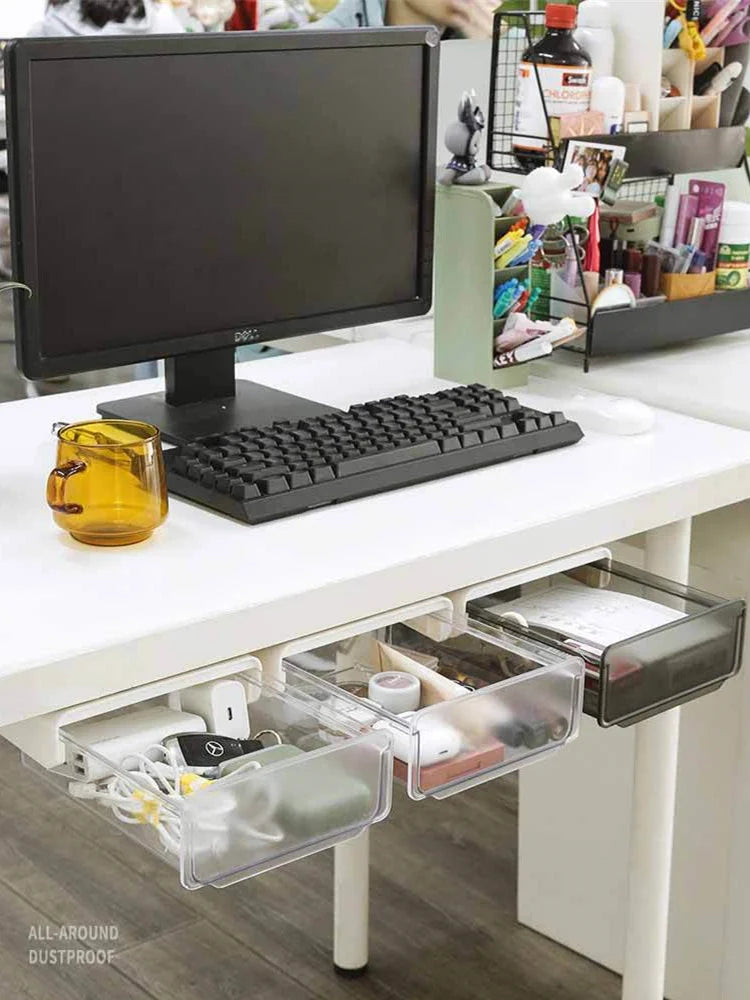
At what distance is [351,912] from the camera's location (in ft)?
6.73

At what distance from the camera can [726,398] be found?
5.82 feet

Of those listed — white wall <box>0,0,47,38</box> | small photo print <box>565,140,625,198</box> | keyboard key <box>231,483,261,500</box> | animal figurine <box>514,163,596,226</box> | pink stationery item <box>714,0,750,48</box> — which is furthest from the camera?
white wall <box>0,0,47,38</box>

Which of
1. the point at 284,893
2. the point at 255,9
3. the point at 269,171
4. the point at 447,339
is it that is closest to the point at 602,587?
the point at 447,339

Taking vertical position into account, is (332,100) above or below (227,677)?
above

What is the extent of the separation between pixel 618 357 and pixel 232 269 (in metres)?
0.61

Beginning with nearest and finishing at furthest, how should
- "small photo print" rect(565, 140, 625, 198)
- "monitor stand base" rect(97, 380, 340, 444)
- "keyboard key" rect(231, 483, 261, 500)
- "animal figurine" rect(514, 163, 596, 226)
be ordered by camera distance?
"keyboard key" rect(231, 483, 261, 500), "monitor stand base" rect(97, 380, 340, 444), "animal figurine" rect(514, 163, 596, 226), "small photo print" rect(565, 140, 625, 198)

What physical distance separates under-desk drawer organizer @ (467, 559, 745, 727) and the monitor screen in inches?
16.4

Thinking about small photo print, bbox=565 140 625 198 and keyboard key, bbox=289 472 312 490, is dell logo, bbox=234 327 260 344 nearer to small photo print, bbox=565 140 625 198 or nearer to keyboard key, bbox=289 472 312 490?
keyboard key, bbox=289 472 312 490

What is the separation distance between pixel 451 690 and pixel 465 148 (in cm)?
74

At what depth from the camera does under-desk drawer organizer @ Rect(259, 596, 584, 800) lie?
1.25 meters

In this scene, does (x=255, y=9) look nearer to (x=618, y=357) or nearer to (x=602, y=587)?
(x=618, y=357)

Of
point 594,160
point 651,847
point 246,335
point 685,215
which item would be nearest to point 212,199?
point 246,335

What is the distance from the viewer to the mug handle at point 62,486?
1.30m

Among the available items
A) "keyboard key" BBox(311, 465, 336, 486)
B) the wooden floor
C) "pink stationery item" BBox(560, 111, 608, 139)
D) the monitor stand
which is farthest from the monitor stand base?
the wooden floor
